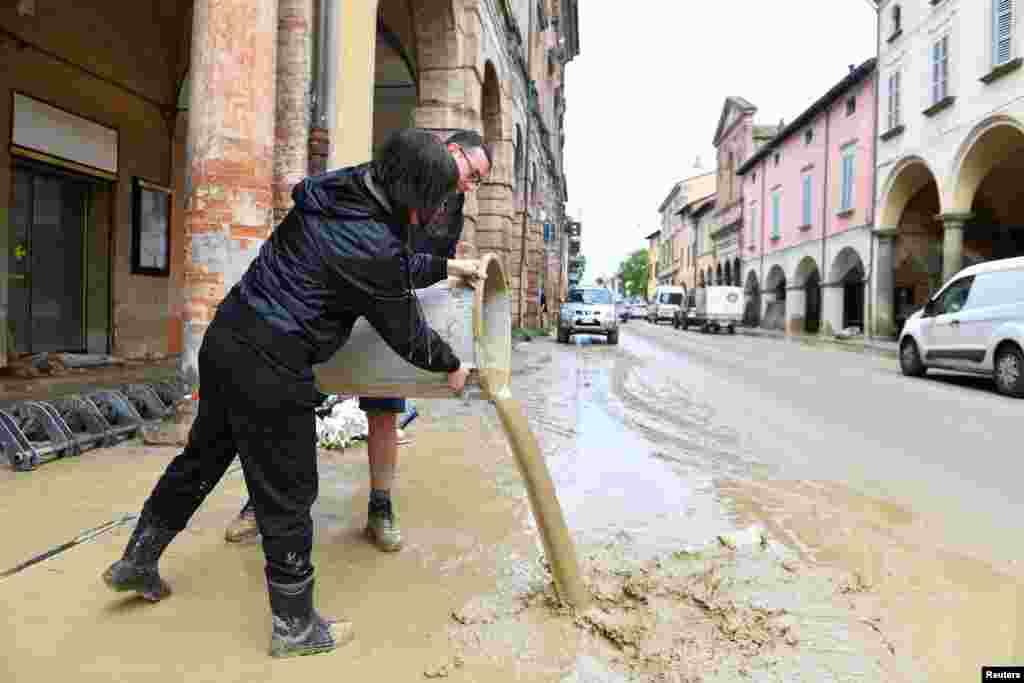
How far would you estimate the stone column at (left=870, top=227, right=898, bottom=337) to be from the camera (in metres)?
23.9

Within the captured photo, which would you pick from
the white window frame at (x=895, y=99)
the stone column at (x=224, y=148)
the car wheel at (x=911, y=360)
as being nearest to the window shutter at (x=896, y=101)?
the white window frame at (x=895, y=99)

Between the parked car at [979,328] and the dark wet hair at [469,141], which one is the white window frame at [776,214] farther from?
the dark wet hair at [469,141]

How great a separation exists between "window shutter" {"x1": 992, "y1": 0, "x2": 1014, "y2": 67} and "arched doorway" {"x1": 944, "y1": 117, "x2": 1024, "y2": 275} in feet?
5.00

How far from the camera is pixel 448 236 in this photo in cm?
314

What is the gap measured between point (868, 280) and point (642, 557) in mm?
24535

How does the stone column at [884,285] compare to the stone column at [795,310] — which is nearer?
the stone column at [884,285]

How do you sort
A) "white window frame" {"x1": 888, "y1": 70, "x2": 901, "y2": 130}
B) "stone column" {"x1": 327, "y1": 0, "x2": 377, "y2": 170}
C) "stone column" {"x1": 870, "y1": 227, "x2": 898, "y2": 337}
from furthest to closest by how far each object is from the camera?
"stone column" {"x1": 870, "y1": 227, "x2": 898, "y2": 337} → "white window frame" {"x1": 888, "y1": 70, "x2": 901, "y2": 130} → "stone column" {"x1": 327, "y1": 0, "x2": 377, "y2": 170}

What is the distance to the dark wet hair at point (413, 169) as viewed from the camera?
233cm

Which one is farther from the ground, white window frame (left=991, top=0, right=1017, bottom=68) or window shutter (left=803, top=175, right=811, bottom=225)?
white window frame (left=991, top=0, right=1017, bottom=68)

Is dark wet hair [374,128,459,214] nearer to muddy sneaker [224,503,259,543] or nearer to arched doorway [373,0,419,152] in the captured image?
muddy sneaker [224,503,259,543]

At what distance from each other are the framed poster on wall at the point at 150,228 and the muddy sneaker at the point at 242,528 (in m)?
9.01

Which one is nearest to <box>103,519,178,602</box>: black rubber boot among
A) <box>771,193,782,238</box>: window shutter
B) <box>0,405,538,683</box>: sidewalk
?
<box>0,405,538,683</box>: sidewalk

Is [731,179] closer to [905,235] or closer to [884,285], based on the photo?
[905,235]

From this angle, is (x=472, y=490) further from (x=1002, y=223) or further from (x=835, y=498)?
(x=1002, y=223)
